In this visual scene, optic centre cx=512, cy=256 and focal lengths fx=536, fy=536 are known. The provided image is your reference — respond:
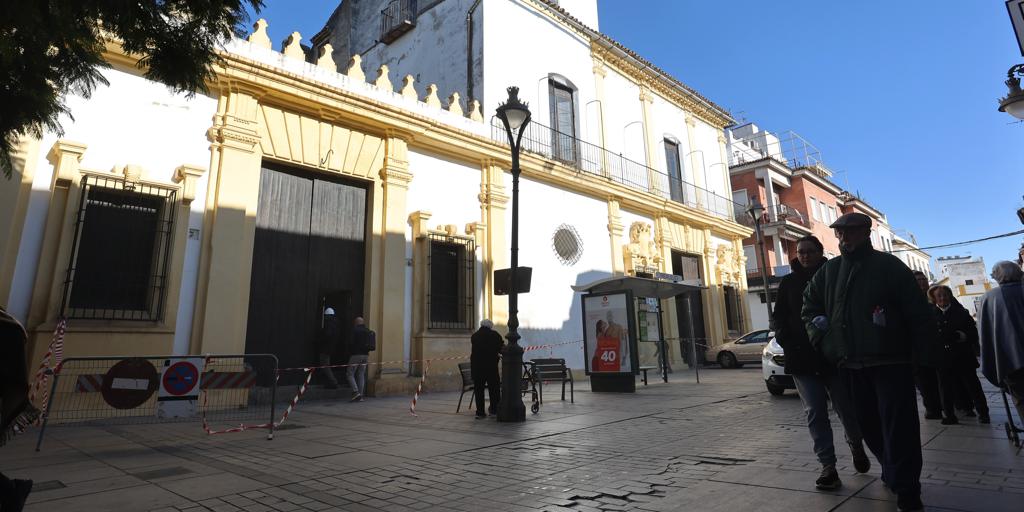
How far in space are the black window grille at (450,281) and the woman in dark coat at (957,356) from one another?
912 centimetres

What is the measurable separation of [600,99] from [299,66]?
34.0ft

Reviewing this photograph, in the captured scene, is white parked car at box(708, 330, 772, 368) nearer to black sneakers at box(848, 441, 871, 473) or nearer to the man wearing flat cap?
black sneakers at box(848, 441, 871, 473)

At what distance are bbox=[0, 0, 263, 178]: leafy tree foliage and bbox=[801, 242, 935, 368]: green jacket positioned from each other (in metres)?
5.02

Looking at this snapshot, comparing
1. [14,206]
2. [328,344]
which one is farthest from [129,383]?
[328,344]

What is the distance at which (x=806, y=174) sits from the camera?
31.8 metres

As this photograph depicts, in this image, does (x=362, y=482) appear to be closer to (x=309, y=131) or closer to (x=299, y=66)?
(x=309, y=131)

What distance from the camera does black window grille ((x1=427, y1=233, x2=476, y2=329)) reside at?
1268cm

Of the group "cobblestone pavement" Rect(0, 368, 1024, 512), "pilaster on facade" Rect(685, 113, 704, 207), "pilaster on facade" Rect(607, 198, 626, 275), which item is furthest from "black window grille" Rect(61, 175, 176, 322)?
"pilaster on facade" Rect(685, 113, 704, 207)

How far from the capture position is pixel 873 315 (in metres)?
3.14

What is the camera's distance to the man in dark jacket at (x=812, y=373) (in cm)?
362

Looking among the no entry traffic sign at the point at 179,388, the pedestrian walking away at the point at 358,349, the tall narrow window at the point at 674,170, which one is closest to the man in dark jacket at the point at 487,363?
the pedestrian walking away at the point at 358,349

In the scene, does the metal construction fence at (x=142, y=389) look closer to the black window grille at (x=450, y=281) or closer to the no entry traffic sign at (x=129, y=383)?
the no entry traffic sign at (x=129, y=383)

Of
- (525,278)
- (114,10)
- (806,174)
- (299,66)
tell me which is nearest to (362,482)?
(114,10)

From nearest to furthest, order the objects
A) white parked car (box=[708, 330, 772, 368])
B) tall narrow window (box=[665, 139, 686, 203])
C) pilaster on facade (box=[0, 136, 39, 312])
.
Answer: pilaster on facade (box=[0, 136, 39, 312])
white parked car (box=[708, 330, 772, 368])
tall narrow window (box=[665, 139, 686, 203])
